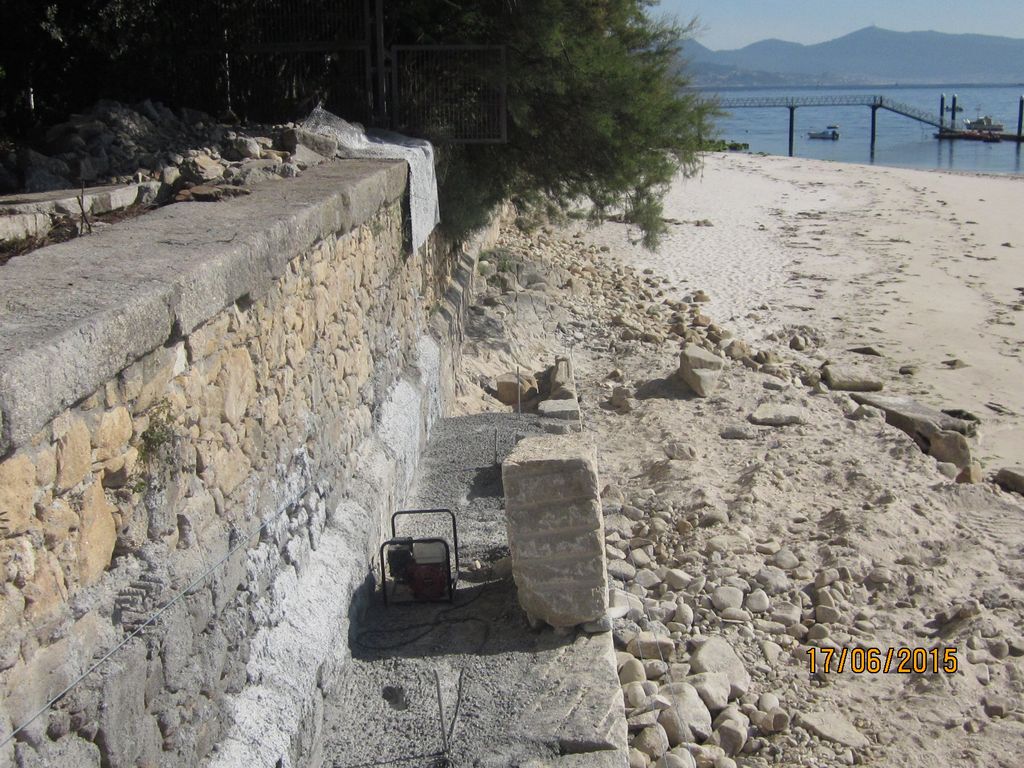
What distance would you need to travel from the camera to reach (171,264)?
333 cm

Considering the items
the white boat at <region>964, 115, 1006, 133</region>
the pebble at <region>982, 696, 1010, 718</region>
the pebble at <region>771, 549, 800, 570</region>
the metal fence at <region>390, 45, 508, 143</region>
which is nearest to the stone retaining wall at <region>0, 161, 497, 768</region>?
the pebble at <region>771, 549, 800, 570</region>

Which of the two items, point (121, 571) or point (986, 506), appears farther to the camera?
point (986, 506)

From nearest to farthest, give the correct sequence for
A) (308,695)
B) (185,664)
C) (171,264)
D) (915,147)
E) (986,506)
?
(185,664), (171,264), (308,695), (986,506), (915,147)

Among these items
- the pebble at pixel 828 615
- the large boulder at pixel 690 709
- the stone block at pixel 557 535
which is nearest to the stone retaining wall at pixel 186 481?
the stone block at pixel 557 535

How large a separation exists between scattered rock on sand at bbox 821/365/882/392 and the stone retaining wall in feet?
22.4

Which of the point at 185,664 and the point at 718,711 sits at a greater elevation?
the point at 185,664

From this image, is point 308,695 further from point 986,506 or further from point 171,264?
point 986,506

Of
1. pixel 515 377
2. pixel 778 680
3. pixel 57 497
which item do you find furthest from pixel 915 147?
pixel 57 497

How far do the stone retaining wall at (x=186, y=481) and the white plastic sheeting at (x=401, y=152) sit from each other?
1669mm

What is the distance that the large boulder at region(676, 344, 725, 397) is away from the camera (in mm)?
10406

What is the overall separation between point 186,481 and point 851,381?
9.14 m

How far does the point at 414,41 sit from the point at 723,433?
177 inches

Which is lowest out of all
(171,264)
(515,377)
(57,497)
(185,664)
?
(515,377)
